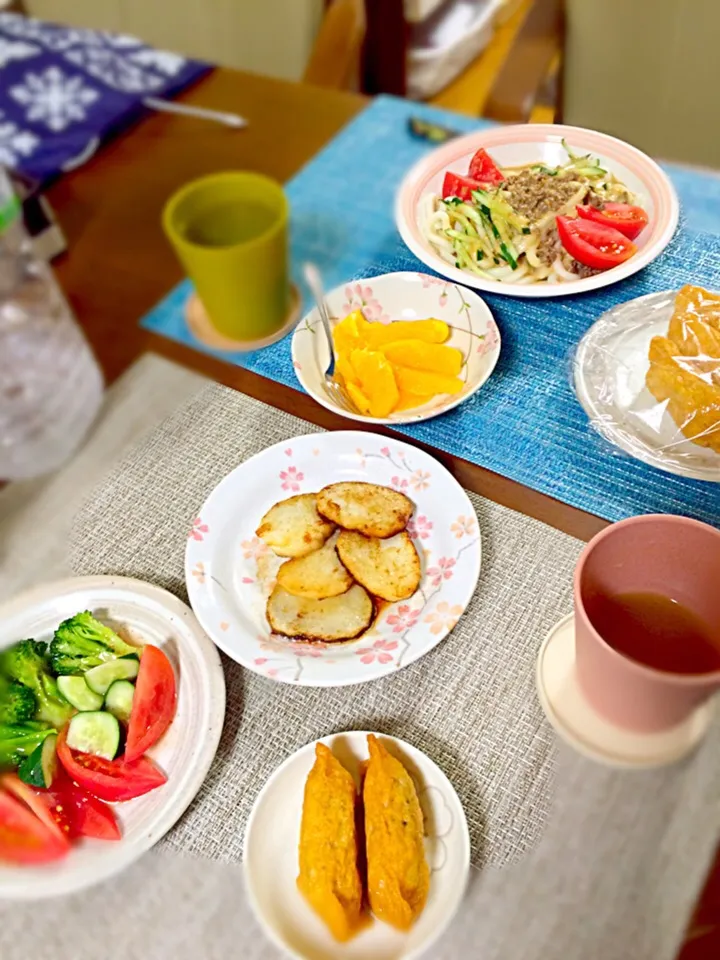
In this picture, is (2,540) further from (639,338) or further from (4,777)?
(639,338)

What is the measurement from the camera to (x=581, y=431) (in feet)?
1.46

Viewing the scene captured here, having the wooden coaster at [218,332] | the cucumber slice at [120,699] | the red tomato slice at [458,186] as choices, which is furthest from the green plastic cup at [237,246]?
the cucumber slice at [120,699]

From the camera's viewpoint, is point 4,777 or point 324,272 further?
point 324,272

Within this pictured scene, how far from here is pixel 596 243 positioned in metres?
0.43

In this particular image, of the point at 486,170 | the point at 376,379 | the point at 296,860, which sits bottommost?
the point at 296,860

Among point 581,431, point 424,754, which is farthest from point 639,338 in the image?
point 424,754

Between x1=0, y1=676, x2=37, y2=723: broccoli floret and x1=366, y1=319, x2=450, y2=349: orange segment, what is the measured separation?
0.92ft

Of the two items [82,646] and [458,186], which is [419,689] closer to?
[82,646]

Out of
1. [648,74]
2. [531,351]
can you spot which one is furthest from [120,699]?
[648,74]

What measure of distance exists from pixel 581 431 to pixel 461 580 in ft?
0.46

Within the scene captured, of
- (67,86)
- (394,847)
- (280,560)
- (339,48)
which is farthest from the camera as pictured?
(67,86)

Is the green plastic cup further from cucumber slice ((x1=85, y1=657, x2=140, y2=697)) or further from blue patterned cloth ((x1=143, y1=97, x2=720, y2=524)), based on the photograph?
cucumber slice ((x1=85, y1=657, x2=140, y2=697))

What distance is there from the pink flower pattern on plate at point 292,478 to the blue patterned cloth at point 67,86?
0.35 m

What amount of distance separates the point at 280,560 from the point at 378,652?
8cm
